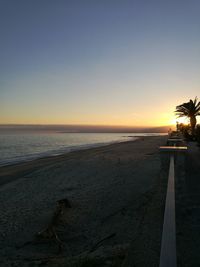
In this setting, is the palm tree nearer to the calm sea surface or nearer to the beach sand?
the calm sea surface

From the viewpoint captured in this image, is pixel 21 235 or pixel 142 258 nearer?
pixel 142 258

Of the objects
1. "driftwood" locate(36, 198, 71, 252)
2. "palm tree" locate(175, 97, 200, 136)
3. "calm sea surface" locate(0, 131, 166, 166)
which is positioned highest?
"palm tree" locate(175, 97, 200, 136)

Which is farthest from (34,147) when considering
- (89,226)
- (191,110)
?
(89,226)

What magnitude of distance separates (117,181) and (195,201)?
4651mm

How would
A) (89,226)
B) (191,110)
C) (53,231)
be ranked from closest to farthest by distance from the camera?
(53,231), (89,226), (191,110)

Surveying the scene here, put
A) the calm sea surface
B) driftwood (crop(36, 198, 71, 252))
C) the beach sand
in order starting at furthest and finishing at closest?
the calm sea surface < driftwood (crop(36, 198, 71, 252)) < the beach sand

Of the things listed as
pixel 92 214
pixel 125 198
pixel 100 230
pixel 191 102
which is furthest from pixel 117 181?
pixel 191 102

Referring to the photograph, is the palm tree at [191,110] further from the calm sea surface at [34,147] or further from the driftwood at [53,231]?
the driftwood at [53,231]

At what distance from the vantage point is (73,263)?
11.8ft

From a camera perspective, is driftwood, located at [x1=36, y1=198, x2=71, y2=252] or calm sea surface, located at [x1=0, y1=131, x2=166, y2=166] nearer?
driftwood, located at [x1=36, y1=198, x2=71, y2=252]

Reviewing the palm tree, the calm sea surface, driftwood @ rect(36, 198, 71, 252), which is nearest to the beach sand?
driftwood @ rect(36, 198, 71, 252)

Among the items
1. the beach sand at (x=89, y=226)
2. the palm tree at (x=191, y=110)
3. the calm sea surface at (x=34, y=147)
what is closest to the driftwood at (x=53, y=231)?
the beach sand at (x=89, y=226)

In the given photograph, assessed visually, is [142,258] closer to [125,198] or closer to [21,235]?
[21,235]

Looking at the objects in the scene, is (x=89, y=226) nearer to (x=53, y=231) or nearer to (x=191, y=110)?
(x=53, y=231)
